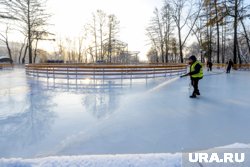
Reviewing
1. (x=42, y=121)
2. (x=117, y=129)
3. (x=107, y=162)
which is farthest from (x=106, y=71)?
(x=107, y=162)

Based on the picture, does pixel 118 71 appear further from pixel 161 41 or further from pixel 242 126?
pixel 161 41

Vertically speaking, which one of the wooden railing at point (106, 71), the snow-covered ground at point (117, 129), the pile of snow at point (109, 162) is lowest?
the snow-covered ground at point (117, 129)

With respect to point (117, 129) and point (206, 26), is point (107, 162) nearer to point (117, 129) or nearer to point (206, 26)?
point (117, 129)

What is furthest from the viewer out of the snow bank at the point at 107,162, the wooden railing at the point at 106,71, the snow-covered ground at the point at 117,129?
the wooden railing at the point at 106,71

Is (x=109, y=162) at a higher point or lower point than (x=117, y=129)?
higher

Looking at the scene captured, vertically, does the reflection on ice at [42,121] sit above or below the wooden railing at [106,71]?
below

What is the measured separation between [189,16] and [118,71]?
2605 cm

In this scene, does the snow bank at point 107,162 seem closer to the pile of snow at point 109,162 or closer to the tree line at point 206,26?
the pile of snow at point 109,162

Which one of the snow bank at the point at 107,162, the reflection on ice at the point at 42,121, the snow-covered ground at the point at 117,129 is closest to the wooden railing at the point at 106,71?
the reflection on ice at the point at 42,121

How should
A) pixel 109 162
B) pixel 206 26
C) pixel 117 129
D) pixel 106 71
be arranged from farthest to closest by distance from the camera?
pixel 206 26, pixel 106 71, pixel 117 129, pixel 109 162

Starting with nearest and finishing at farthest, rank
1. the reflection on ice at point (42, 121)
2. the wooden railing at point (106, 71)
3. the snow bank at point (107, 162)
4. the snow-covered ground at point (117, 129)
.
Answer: the snow bank at point (107, 162), the snow-covered ground at point (117, 129), the reflection on ice at point (42, 121), the wooden railing at point (106, 71)

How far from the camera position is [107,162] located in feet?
8.66

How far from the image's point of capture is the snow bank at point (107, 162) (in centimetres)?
259

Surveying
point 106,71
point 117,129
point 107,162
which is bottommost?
point 117,129
